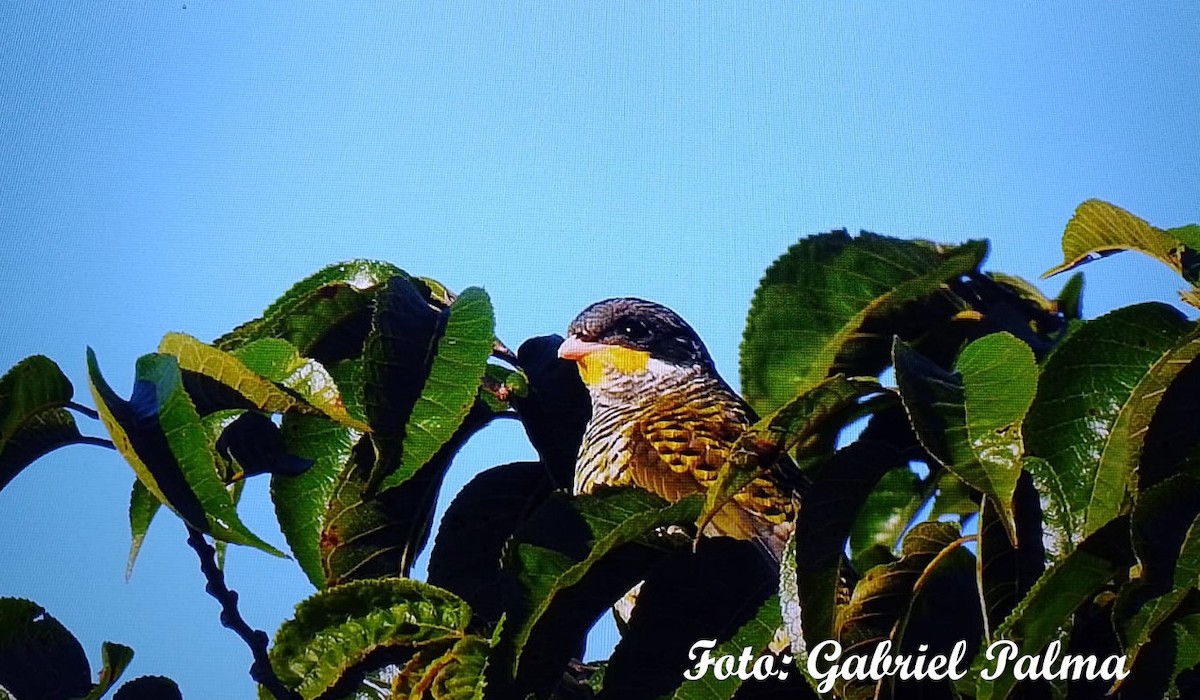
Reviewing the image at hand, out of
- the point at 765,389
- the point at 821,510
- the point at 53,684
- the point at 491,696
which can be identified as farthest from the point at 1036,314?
the point at 53,684

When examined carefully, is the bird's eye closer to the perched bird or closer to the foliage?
the perched bird

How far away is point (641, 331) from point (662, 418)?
37 cm

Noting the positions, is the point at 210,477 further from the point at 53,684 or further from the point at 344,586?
the point at 53,684

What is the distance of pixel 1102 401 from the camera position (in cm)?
91

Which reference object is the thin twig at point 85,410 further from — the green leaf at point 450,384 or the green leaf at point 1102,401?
the green leaf at point 1102,401

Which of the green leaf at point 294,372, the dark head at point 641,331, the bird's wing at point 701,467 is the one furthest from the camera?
the dark head at point 641,331

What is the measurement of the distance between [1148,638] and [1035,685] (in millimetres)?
128

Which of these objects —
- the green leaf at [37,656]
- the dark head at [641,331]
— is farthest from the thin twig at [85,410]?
the dark head at [641,331]

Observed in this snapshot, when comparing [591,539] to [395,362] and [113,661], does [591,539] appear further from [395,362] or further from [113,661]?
[113,661]

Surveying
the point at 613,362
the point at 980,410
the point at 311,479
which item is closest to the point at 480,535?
the point at 311,479

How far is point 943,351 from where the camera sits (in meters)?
1.16

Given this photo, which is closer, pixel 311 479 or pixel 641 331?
pixel 311 479

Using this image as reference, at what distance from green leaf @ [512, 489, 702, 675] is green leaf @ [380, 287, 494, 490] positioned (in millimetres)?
112

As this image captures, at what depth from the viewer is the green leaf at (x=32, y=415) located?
1.00 m
